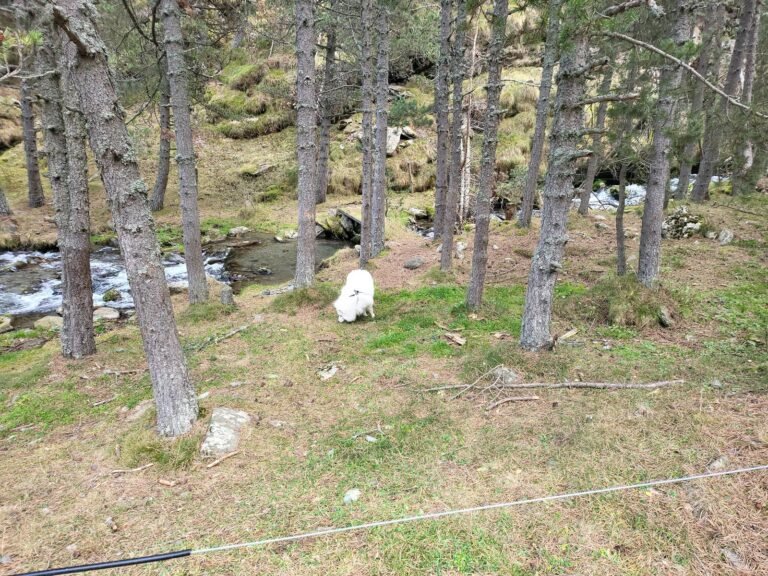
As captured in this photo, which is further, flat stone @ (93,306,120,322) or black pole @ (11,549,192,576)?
flat stone @ (93,306,120,322)

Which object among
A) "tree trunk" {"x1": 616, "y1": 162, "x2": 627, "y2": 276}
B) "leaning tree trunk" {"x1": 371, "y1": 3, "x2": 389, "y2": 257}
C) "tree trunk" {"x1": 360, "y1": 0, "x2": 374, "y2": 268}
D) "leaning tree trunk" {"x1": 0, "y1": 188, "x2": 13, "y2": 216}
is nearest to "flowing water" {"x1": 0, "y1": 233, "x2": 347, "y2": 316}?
"leaning tree trunk" {"x1": 371, "y1": 3, "x2": 389, "y2": 257}

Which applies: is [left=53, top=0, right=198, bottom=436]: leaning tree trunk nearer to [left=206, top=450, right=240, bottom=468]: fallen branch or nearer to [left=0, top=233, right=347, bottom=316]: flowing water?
[left=206, top=450, right=240, bottom=468]: fallen branch

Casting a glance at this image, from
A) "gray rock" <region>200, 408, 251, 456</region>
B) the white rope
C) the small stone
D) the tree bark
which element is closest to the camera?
the white rope

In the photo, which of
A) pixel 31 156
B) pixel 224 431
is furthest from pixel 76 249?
pixel 31 156

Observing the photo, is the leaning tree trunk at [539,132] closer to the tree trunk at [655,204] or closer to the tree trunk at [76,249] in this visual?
the tree trunk at [655,204]

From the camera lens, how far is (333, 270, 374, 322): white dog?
26.6ft

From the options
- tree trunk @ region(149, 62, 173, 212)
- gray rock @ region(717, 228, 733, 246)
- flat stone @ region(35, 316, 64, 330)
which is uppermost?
tree trunk @ region(149, 62, 173, 212)

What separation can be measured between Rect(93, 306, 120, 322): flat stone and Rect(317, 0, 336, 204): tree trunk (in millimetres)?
11246

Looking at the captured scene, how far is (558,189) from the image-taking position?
5.11 m

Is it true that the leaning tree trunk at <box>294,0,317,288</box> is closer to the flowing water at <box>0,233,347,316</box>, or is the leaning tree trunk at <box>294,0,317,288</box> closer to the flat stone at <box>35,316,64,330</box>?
the flowing water at <box>0,233,347,316</box>

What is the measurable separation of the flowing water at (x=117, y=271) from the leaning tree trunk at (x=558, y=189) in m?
9.36

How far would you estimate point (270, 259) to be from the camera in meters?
15.4

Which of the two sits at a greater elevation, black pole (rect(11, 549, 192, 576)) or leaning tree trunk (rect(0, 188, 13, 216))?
leaning tree trunk (rect(0, 188, 13, 216))

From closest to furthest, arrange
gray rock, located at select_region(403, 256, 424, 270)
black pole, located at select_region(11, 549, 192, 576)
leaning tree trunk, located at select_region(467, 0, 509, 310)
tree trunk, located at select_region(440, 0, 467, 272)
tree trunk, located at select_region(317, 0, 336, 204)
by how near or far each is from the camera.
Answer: black pole, located at select_region(11, 549, 192, 576)
leaning tree trunk, located at select_region(467, 0, 509, 310)
tree trunk, located at select_region(440, 0, 467, 272)
gray rock, located at select_region(403, 256, 424, 270)
tree trunk, located at select_region(317, 0, 336, 204)
